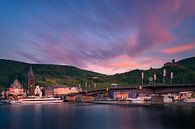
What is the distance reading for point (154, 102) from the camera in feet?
509

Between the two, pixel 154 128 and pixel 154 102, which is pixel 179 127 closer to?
pixel 154 128

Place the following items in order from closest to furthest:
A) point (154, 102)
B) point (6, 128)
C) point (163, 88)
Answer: point (6, 128) < point (163, 88) < point (154, 102)

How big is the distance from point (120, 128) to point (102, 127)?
13.5 ft

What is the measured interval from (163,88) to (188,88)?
17.0 m

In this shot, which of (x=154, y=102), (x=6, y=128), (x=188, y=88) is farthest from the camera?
(x=154, y=102)

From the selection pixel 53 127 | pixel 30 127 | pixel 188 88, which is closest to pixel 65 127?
pixel 53 127

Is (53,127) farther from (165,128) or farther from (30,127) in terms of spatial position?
(165,128)

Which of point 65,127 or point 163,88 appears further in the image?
point 163,88

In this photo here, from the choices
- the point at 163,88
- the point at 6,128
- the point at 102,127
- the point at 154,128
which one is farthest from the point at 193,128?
the point at 163,88

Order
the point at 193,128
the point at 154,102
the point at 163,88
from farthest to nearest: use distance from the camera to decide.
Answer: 1. the point at 154,102
2. the point at 163,88
3. the point at 193,128

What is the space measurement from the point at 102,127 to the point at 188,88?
77338 mm

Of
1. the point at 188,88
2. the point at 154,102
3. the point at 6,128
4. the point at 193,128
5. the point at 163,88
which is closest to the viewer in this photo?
the point at 193,128

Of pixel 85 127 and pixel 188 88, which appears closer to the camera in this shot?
pixel 85 127

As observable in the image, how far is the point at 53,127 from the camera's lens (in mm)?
59719
